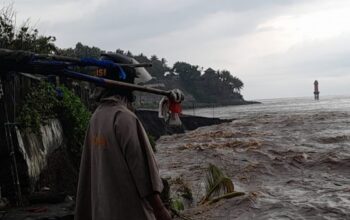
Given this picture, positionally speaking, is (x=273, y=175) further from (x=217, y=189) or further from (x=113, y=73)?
(x=113, y=73)

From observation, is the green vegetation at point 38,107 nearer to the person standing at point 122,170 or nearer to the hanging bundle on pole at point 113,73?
the hanging bundle on pole at point 113,73

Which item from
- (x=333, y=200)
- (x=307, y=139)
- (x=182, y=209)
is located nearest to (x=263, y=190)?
(x=333, y=200)

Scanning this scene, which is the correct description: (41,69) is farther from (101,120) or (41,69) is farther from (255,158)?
(255,158)

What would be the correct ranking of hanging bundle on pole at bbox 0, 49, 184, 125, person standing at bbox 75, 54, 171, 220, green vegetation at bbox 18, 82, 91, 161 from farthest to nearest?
green vegetation at bbox 18, 82, 91, 161 → hanging bundle on pole at bbox 0, 49, 184, 125 → person standing at bbox 75, 54, 171, 220

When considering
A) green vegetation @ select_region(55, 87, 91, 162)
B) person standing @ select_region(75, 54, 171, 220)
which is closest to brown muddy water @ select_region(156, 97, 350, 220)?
green vegetation @ select_region(55, 87, 91, 162)

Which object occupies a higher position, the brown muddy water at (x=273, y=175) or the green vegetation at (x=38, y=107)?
the green vegetation at (x=38, y=107)

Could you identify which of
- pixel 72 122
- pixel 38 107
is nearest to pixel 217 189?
pixel 72 122

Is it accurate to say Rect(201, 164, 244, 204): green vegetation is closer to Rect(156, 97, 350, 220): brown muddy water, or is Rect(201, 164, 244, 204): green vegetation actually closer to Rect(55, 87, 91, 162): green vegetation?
Rect(156, 97, 350, 220): brown muddy water

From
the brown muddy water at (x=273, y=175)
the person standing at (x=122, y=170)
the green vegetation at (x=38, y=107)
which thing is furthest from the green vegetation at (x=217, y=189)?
the person standing at (x=122, y=170)

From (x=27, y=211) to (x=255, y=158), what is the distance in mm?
13475

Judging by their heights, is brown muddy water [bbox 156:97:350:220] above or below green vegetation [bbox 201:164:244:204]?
below

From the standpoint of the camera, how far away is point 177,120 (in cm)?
370

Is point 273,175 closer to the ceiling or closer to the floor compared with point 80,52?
closer to the floor

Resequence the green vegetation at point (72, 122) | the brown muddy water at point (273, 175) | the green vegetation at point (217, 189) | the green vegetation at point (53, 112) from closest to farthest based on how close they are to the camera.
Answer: the green vegetation at point (53, 112) → the brown muddy water at point (273, 175) → the green vegetation at point (217, 189) → the green vegetation at point (72, 122)
